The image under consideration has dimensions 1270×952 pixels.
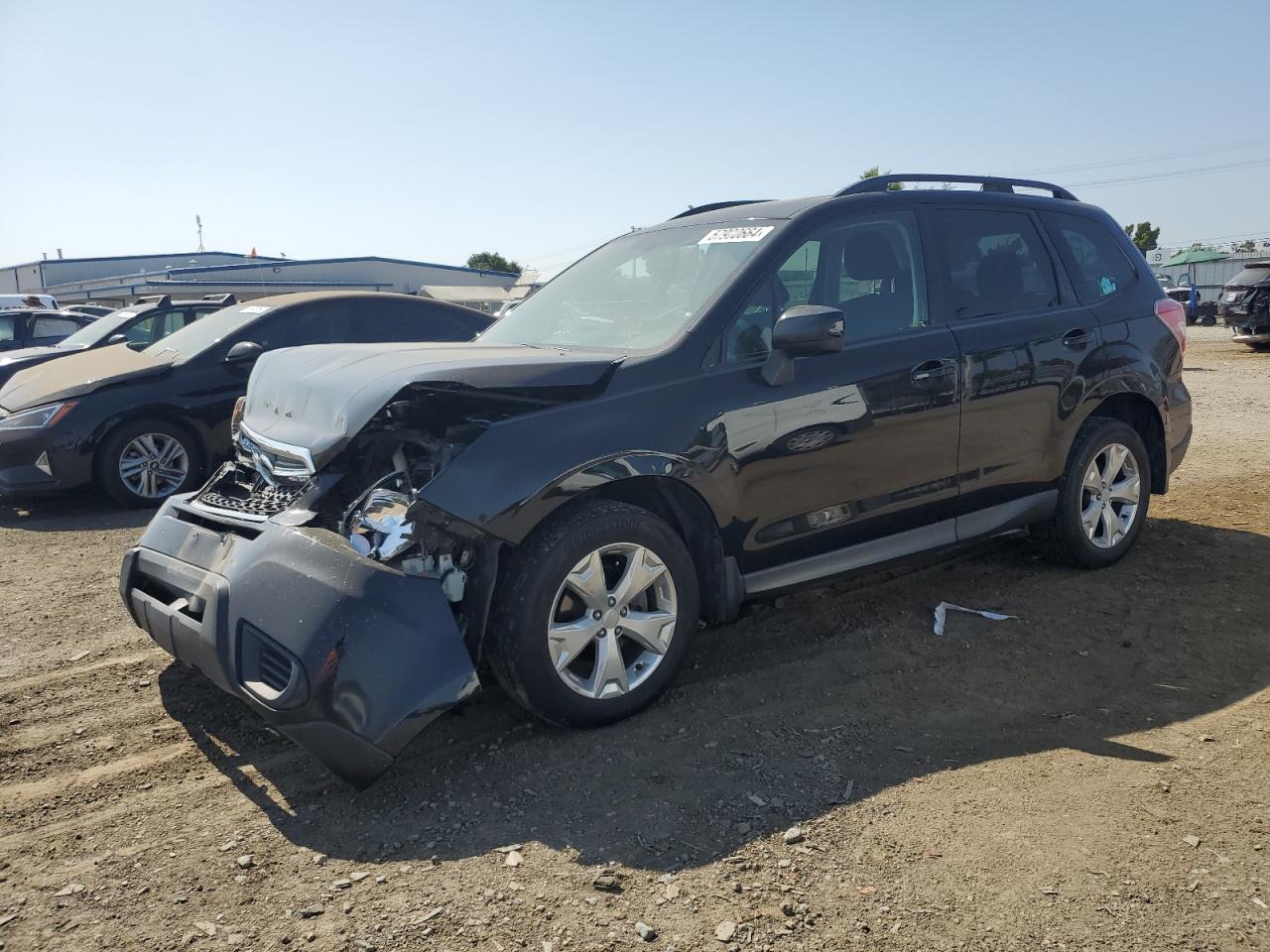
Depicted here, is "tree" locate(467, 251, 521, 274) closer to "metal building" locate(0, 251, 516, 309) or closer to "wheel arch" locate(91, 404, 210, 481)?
"metal building" locate(0, 251, 516, 309)

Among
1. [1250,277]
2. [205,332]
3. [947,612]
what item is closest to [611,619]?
[947,612]

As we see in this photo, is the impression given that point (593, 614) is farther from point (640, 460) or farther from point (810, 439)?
Answer: point (810, 439)

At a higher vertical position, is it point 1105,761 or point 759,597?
point 759,597

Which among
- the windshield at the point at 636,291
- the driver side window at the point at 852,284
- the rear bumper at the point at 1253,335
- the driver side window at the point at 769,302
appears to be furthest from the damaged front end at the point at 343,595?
the rear bumper at the point at 1253,335

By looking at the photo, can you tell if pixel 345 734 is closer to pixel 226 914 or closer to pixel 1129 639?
pixel 226 914

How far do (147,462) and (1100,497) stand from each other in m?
6.90

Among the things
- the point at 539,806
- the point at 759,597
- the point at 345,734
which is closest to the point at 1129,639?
the point at 759,597

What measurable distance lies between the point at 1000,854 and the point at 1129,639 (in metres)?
2.17

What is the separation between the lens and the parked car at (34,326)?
13945 millimetres

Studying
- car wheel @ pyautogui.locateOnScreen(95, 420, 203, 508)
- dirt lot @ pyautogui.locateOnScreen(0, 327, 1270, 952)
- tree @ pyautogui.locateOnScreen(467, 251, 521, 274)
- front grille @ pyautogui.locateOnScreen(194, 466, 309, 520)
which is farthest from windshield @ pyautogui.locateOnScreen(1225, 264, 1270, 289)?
tree @ pyautogui.locateOnScreen(467, 251, 521, 274)

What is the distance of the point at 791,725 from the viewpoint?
144 inches

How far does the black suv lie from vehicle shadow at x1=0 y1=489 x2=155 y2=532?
3.74 m

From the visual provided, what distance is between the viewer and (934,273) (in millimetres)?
4602

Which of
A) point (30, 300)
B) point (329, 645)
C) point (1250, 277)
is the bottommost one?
point (329, 645)
